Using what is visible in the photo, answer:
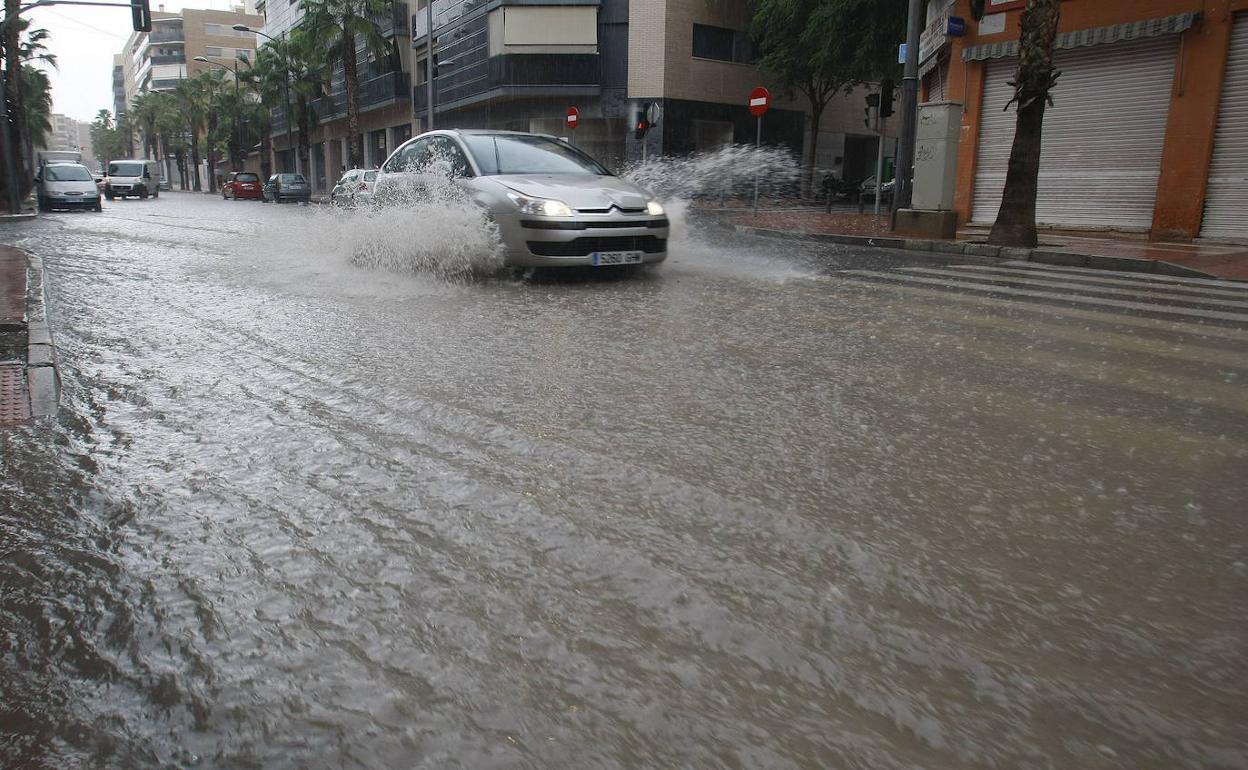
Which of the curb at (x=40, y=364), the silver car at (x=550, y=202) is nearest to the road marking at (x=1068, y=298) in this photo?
the silver car at (x=550, y=202)

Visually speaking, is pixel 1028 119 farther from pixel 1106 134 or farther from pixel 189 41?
pixel 189 41

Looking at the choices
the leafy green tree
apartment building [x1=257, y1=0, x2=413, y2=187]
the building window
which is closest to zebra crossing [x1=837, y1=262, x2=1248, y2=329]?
the leafy green tree

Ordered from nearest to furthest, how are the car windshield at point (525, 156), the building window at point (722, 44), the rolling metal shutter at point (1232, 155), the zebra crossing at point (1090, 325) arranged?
the zebra crossing at point (1090, 325) → the car windshield at point (525, 156) → the rolling metal shutter at point (1232, 155) → the building window at point (722, 44)

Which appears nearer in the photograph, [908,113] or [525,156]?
[525,156]

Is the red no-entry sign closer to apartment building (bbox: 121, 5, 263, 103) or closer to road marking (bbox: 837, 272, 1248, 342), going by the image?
road marking (bbox: 837, 272, 1248, 342)

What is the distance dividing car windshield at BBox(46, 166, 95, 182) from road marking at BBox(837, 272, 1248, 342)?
2866 centimetres

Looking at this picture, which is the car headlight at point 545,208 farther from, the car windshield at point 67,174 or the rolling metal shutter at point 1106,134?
the car windshield at point 67,174

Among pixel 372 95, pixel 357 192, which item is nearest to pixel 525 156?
pixel 357 192

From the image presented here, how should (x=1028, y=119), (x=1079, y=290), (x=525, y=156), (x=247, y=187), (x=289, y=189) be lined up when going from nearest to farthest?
(x=1079, y=290), (x=525, y=156), (x=1028, y=119), (x=289, y=189), (x=247, y=187)

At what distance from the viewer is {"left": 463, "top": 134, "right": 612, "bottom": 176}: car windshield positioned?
9.29 meters

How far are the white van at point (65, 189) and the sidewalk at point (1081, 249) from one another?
2181cm

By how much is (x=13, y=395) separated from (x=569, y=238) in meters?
4.77

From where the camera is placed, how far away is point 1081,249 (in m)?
12.9

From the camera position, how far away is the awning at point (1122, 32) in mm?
14570
